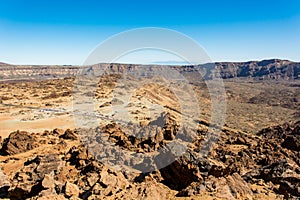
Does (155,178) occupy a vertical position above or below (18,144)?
above

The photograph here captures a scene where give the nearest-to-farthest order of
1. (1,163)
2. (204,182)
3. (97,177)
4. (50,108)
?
(204,182), (97,177), (1,163), (50,108)

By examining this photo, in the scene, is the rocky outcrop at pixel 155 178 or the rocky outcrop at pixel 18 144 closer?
the rocky outcrop at pixel 155 178

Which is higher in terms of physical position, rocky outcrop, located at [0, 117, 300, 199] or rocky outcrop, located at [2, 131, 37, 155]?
rocky outcrop, located at [0, 117, 300, 199]

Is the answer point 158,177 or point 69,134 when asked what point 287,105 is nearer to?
point 69,134

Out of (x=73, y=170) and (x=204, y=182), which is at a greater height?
(x=204, y=182)

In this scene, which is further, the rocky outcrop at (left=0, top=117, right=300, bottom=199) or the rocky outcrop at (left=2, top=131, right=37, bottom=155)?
the rocky outcrop at (left=2, top=131, right=37, bottom=155)

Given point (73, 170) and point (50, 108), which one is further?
point (50, 108)

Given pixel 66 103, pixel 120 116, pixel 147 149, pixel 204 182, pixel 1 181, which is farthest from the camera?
pixel 66 103

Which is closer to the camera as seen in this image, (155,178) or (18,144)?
(155,178)

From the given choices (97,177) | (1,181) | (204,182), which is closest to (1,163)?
(1,181)

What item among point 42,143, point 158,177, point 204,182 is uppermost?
point 204,182

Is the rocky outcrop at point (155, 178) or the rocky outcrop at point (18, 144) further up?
the rocky outcrop at point (155, 178)
